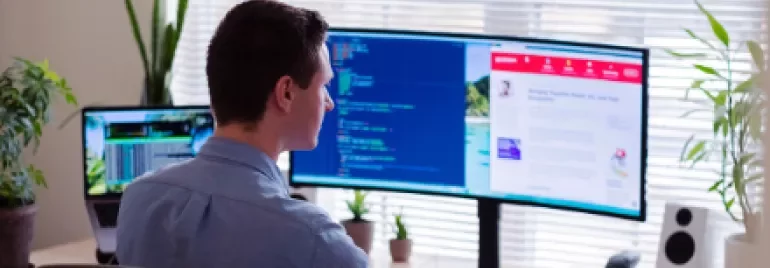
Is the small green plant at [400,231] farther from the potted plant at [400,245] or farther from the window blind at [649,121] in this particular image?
the window blind at [649,121]

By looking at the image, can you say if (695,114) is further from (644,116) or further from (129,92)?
(129,92)

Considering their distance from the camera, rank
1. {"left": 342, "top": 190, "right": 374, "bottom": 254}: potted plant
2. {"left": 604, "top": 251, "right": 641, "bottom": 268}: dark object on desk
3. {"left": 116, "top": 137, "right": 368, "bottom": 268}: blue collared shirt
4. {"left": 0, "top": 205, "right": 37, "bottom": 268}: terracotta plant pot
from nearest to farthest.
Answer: {"left": 116, "top": 137, "right": 368, "bottom": 268}: blue collared shirt < {"left": 604, "top": 251, "right": 641, "bottom": 268}: dark object on desk < {"left": 342, "top": 190, "right": 374, "bottom": 254}: potted plant < {"left": 0, "top": 205, "right": 37, "bottom": 268}: terracotta plant pot

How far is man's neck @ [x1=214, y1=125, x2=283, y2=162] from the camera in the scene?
1.73m

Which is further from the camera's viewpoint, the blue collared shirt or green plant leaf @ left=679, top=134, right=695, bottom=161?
green plant leaf @ left=679, top=134, right=695, bottom=161

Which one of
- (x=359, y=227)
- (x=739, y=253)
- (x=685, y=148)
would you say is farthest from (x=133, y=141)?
(x=739, y=253)

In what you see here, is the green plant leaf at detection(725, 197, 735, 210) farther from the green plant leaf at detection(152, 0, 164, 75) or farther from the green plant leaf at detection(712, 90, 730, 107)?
the green plant leaf at detection(152, 0, 164, 75)

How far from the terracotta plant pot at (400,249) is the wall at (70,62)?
0.99m

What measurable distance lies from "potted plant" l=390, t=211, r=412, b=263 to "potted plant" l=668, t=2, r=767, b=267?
633 millimetres

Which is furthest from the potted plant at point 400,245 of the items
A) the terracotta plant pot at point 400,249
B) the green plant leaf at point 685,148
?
the green plant leaf at point 685,148

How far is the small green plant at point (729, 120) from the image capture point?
235cm

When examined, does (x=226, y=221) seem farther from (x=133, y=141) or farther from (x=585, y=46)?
(x=133, y=141)

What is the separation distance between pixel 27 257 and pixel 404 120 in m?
1.00

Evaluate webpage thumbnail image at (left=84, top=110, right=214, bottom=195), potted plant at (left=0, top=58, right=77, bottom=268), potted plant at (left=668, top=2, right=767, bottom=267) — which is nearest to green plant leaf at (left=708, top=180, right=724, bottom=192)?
potted plant at (left=668, top=2, right=767, bottom=267)

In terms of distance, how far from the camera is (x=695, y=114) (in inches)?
106
